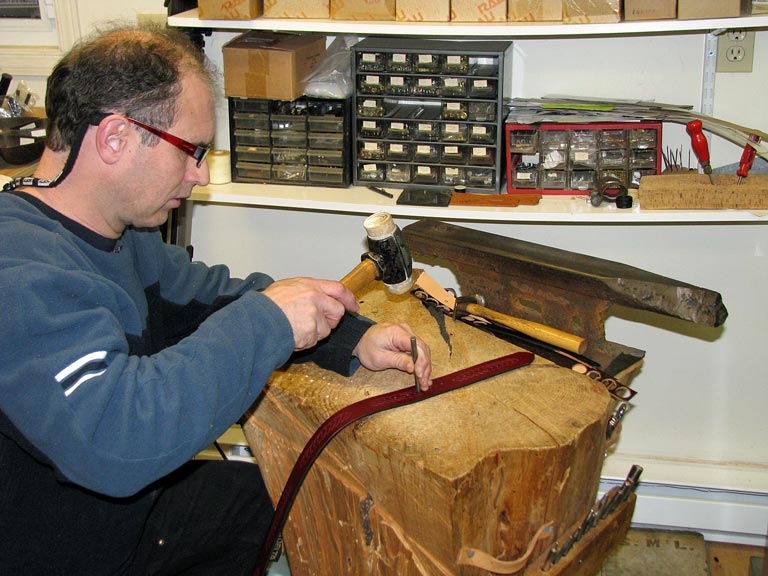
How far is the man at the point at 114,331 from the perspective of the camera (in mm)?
1136

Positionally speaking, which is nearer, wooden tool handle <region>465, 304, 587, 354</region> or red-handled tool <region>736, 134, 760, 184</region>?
wooden tool handle <region>465, 304, 587, 354</region>

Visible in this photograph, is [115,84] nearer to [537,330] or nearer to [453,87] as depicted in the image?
[537,330]

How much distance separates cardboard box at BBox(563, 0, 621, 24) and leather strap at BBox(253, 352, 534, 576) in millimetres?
957

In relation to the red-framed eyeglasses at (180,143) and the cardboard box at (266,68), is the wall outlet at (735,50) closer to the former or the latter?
the cardboard box at (266,68)

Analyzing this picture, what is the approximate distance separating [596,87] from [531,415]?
1.34 metres

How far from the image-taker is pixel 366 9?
2127mm

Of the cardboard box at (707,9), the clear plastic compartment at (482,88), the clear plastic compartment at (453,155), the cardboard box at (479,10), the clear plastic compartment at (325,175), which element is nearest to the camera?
the cardboard box at (707,9)

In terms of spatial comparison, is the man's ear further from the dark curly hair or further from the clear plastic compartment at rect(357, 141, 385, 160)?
the clear plastic compartment at rect(357, 141, 385, 160)

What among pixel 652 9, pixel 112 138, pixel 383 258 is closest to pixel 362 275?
pixel 383 258

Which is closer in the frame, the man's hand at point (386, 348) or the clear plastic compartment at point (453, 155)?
the man's hand at point (386, 348)

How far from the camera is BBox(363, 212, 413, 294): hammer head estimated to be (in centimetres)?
160

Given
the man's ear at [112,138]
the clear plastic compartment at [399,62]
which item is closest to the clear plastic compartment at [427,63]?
the clear plastic compartment at [399,62]

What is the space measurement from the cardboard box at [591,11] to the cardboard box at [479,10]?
16 cm

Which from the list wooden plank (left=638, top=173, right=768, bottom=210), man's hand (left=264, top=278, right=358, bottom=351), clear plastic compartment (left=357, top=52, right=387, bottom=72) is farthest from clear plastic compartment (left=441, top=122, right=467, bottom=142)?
man's hand (left=264, top=278, right=358, bottom=351)
